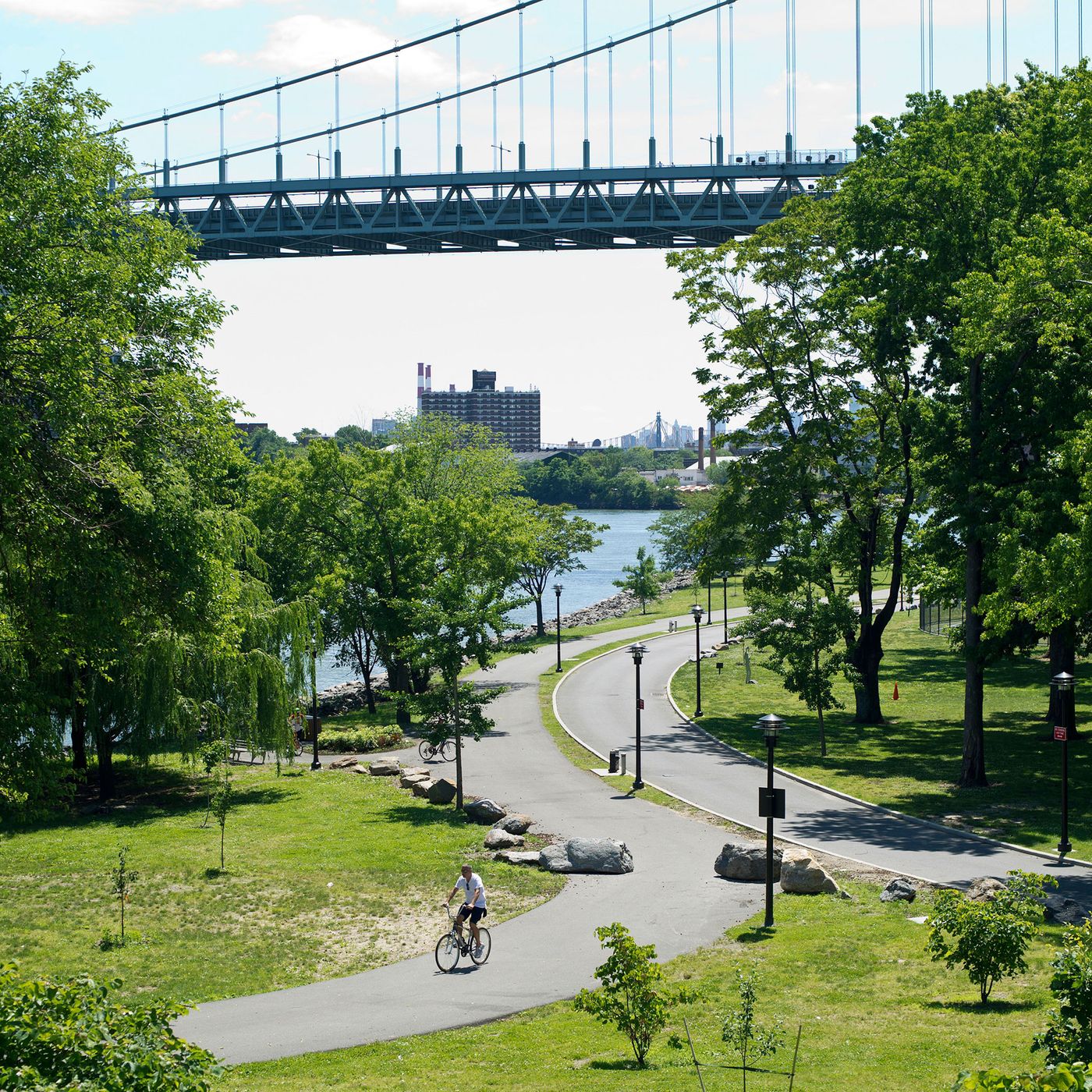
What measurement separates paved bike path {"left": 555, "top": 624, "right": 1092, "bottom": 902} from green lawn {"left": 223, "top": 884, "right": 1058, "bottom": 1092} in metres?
4.50

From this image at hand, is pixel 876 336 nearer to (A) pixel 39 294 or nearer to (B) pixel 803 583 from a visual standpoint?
(B) pixel 803 583

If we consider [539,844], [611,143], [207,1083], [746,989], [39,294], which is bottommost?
[539,844]

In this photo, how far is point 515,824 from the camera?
78.1 ft

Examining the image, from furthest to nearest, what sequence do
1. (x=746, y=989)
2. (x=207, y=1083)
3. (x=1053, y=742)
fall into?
(x=1053, y=742)
(x=746, y=989)
(x=207, y=1083)

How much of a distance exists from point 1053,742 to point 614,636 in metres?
30.9

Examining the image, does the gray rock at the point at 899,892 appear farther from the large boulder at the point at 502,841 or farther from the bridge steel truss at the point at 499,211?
the bridge steel truss at the point at 499,211

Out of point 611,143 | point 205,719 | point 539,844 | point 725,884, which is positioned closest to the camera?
point 725,884

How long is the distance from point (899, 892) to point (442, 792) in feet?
38.3

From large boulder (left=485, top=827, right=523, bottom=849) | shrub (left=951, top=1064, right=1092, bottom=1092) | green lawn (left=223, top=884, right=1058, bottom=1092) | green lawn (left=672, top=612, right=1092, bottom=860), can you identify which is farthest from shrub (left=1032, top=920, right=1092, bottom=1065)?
large boulder (left=485, top=827, right=523, bottom=849)

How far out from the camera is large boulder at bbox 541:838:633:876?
20906 millimetres

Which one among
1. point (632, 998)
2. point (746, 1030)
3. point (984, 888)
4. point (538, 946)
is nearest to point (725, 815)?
point (984, 888)

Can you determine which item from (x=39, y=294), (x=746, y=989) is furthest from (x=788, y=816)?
(x=39, y=294)

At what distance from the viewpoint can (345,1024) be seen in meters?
14.1

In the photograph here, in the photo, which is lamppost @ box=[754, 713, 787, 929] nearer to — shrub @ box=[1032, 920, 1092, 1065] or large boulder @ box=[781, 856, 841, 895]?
large boulder @ box=[781, 856, 841, 895]
